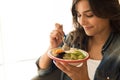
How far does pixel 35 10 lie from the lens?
1.79 metres

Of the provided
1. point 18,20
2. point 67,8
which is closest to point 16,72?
point 18,20

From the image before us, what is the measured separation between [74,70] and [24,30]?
97 cm

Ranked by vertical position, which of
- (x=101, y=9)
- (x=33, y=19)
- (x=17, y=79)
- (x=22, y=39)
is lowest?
(x=17, y=79)

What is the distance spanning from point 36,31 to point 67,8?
1.14 ft

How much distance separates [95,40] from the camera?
4.04 ft

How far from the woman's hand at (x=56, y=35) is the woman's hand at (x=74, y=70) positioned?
191 millimetres

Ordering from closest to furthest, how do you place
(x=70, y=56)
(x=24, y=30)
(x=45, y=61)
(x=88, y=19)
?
(x=70, y=56) → (x=88, y=19) → (x=45, y=61) → (x=24, y=30)

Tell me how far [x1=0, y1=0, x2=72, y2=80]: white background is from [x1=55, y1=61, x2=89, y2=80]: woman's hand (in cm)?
92

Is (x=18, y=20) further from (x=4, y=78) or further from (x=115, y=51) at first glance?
(x=115, y=51)

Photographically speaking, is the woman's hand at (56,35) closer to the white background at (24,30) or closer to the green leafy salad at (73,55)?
the green leafy salad at (73,55)

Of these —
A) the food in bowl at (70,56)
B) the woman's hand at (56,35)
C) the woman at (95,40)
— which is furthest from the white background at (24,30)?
the food in bowl at (70,56)

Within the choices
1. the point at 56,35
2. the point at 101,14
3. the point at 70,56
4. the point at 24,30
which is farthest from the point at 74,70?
the point at 24,30

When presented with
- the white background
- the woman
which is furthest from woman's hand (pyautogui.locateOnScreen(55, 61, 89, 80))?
the white background

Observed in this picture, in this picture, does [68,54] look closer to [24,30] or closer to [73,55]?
[73,55]
